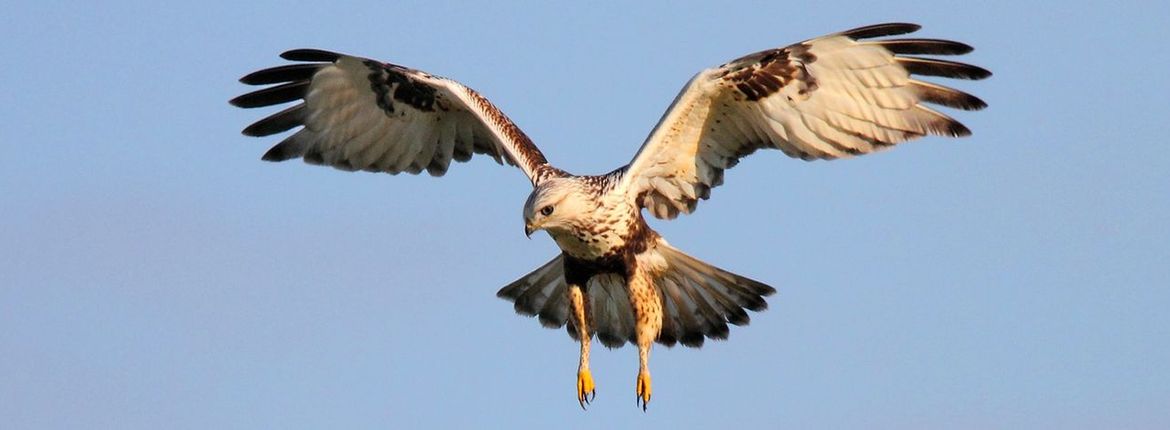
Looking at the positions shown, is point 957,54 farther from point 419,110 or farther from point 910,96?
point 419,110

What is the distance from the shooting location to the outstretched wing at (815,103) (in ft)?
41.6

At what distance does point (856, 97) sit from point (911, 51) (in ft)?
1.55

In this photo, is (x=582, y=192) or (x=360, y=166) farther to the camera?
(x=360, y=166)

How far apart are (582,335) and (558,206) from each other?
1219 millimetres

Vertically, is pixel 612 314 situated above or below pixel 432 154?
below

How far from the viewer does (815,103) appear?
13.0 metres

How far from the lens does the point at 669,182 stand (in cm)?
1341

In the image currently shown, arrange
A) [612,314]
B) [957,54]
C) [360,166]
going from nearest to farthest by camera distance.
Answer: [957,54] < [612,314] < [360,166]

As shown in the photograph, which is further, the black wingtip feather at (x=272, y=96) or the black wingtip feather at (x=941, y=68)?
the black wingtip feather at (x=272, y=96)

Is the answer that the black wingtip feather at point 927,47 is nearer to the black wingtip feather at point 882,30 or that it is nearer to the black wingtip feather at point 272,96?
the black wingtip feather at point 882,30

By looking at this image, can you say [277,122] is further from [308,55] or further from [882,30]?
[882,30]

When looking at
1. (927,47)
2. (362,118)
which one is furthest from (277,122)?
(927,47)

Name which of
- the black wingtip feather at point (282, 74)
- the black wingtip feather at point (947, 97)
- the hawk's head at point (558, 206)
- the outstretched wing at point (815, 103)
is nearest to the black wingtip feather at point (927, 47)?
the outstretched wing at point (815, 103)

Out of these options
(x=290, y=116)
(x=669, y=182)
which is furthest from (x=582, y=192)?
(x=290, y=116)
